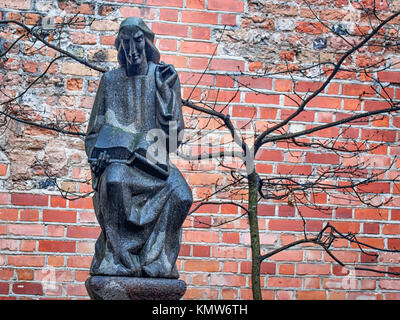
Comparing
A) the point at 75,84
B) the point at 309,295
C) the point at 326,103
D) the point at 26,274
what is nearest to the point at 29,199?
the point at 26,274

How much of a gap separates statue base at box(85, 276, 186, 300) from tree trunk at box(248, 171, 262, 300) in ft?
2.53

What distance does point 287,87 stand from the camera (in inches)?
188

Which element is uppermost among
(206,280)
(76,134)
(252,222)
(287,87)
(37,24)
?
(37,24)

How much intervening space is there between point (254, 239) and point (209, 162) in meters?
0.93

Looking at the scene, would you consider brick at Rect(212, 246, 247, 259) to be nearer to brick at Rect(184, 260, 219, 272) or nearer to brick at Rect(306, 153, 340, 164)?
brick at Rect(184, 260, 219, 272)

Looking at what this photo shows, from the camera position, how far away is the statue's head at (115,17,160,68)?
135 inches

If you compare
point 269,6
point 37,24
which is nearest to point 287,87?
point 269,6

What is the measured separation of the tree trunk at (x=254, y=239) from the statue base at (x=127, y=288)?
772 mm

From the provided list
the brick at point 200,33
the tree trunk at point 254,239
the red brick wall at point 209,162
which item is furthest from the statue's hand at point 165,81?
the brick at point 200,33

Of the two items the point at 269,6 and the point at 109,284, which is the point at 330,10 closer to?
the point at 269,6

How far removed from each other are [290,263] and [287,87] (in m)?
1.19

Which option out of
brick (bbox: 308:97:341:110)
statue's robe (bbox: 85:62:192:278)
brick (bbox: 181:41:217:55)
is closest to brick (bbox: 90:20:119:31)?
brick (bbox: 181:41:217:55)

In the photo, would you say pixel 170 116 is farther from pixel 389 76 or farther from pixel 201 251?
pixel 389 76

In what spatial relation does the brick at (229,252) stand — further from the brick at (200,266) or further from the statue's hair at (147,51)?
the statue's hair at (147,51)
